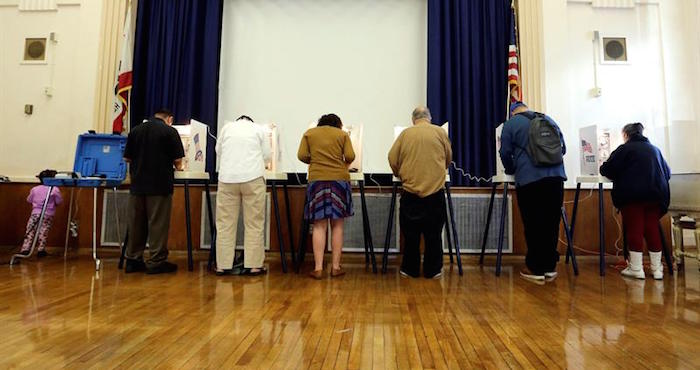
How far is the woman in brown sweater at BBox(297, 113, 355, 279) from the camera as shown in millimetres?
2871

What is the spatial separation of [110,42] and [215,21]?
1.22m

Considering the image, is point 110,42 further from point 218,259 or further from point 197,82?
point 218,259

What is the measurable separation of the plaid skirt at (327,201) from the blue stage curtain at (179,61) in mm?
2102

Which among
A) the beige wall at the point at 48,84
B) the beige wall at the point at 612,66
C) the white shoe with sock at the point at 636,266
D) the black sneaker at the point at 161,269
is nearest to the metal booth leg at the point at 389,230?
the black sneaker at the point at 161,269

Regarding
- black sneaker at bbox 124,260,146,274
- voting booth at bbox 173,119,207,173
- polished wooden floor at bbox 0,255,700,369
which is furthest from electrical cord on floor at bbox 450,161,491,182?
black sneaker at bbox 124,260,146,274

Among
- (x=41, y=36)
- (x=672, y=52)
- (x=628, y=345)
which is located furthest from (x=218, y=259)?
(x=672, y=52)

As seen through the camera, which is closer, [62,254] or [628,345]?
[628,345]

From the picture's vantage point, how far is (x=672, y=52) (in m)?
4.35

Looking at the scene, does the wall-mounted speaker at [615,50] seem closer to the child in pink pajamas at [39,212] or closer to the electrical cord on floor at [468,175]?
the electrical cord on floor at [468,175]

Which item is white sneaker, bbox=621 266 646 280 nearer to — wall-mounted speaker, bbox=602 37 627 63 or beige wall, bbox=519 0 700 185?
Answer: beige wall, bbox=519 0 700 185

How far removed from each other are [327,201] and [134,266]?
1.56 meters

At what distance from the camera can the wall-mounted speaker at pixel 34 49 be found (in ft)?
15.2

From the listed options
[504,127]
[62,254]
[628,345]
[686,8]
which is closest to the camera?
[628,345]

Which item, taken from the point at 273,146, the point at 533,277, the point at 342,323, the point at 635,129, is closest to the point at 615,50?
the point at 635,129
